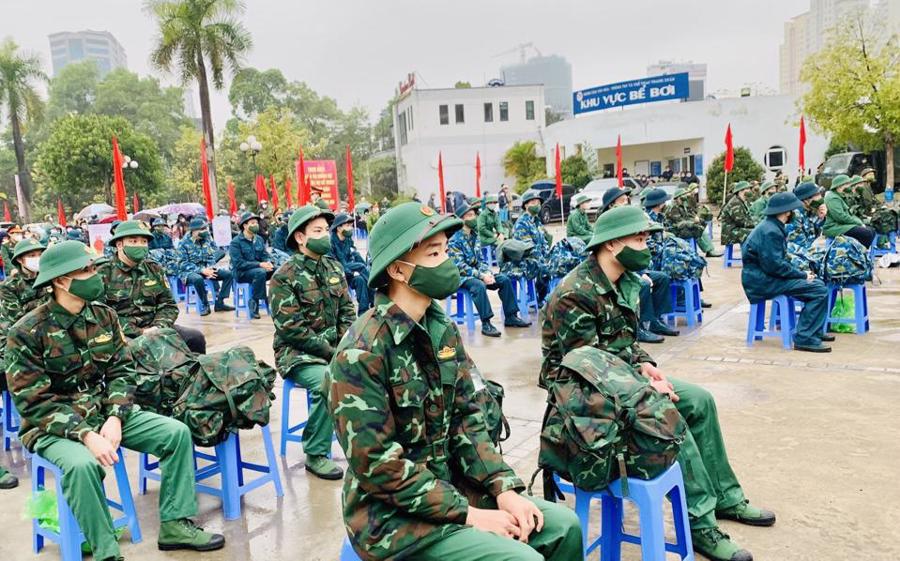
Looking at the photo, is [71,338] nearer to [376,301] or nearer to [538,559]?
[376,301]

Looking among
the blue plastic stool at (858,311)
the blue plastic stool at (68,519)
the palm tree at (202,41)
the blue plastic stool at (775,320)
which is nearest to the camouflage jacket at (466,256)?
the blue plastic stool at (775,320)

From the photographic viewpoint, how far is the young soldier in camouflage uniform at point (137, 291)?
18.5 feet

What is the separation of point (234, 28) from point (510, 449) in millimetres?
21641

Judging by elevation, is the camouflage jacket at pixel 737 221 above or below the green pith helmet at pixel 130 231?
below

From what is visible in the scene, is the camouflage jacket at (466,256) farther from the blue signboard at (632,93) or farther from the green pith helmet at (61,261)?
the blue signboard at (632,93)

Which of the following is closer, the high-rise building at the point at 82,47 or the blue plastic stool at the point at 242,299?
the blue plastic stool at the point at 242,299

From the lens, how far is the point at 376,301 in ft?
8.16

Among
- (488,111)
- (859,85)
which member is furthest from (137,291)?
(488,111)

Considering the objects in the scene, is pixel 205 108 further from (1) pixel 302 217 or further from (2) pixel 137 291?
(1) pixel 302 217

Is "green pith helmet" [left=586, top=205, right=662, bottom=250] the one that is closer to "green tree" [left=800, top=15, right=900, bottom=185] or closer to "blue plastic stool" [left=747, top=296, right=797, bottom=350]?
"blue plastic stool" [left=747, top=296, right=797, bottom=350]

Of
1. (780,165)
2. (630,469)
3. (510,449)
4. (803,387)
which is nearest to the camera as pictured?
(630,469)

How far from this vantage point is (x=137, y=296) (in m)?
5.72

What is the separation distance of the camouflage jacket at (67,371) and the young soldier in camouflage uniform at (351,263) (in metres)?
6.07

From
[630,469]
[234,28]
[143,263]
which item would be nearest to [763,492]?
[630,469]
